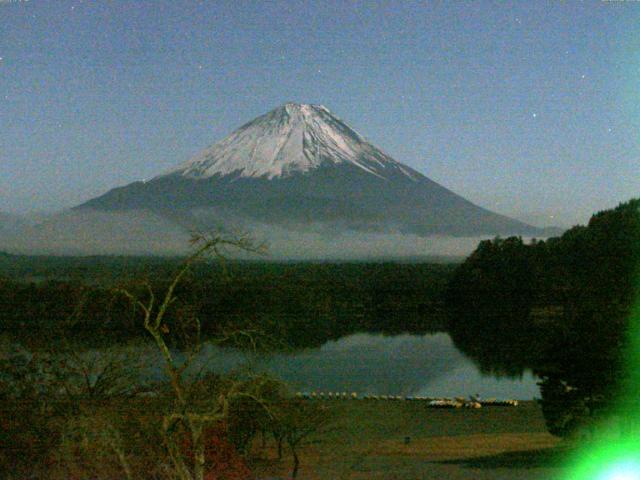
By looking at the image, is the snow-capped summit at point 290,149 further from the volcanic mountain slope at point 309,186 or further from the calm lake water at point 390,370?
the calm lake water at point 390,370

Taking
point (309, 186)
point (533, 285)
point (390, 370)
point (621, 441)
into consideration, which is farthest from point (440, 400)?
point (309, 186)

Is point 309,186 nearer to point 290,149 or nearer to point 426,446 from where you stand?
point 290,149

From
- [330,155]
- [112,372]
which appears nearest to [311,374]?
[112,372]

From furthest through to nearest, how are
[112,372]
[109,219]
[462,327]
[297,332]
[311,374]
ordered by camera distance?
[109,219] < [462,327] < [297,332] < [311,374] < [112,372]

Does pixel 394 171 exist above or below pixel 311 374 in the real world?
above

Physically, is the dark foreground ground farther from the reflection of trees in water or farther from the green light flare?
the reflection of trees in water

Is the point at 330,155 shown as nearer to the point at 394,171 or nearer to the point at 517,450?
the point at 394,171
